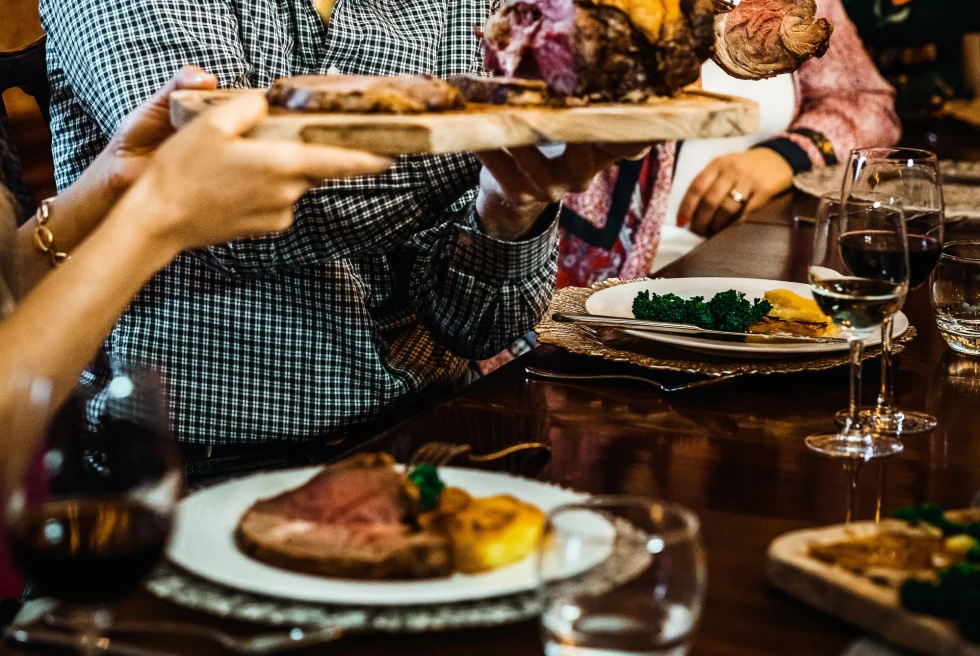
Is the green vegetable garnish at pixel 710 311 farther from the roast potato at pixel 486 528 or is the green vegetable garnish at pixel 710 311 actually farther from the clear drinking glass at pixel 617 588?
the clear drinking glass at pixel 617 588

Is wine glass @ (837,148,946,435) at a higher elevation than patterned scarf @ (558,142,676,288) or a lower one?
higher

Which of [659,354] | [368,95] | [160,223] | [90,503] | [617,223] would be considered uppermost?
[368,95]

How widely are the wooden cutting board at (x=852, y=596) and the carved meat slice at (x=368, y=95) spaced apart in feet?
1.77

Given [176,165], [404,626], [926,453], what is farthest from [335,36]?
[404,626]

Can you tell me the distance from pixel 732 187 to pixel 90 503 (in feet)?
7.44

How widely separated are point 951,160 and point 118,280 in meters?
2.47

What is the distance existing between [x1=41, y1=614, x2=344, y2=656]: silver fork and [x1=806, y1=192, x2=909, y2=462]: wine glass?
1.90 ft

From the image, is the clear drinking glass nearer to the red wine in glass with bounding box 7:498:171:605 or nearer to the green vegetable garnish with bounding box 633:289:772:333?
the red wine in glass with bounding box 7:498:171:605

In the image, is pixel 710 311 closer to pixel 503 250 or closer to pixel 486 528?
pixel 503 250

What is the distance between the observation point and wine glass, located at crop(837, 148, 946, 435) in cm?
118

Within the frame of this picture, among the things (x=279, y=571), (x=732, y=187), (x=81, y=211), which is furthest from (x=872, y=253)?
(x=732, y=187)

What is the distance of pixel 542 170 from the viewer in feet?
4.48

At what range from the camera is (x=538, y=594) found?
65 cm

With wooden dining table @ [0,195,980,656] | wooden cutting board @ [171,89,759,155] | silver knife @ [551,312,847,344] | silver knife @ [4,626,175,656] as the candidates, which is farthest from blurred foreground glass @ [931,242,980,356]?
silver knife @ [4,626,175,656]
